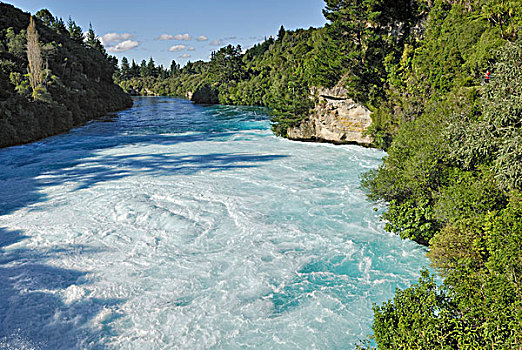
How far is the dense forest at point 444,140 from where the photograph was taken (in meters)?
6.49

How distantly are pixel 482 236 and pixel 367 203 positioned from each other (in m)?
7.12

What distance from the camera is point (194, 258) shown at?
12.1 m

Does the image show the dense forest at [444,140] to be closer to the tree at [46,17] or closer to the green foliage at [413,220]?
the green foliage at [413,220]

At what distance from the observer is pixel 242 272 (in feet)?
36.9

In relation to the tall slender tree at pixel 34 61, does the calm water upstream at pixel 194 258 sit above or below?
below

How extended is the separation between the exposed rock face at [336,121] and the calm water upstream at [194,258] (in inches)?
206

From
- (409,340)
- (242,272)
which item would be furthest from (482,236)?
(242,272)

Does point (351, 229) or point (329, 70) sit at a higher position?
point (329, 70)

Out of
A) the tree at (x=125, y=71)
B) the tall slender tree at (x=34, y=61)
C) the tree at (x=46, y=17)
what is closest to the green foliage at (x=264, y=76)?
the tree at (x=125, y=71)

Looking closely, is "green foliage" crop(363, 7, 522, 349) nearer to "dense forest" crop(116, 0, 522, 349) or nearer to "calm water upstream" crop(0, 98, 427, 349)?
"dense forest" crop(116, 0, 522, 349)

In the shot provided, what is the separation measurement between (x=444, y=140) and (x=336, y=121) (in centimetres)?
1728

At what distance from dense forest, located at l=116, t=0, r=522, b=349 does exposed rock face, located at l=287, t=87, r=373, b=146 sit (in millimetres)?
814

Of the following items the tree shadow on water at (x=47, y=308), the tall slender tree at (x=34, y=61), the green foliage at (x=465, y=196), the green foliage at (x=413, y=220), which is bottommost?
the tree shadow on water at (x=47, y=308)

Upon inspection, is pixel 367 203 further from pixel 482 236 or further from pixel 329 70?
pixel 329 70
